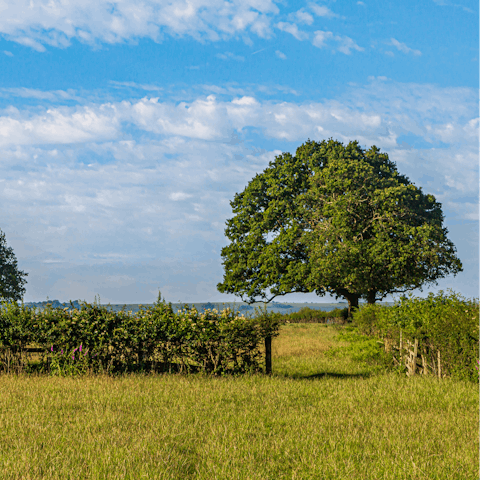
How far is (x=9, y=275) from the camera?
39.2 meters

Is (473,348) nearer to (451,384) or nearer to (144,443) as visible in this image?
(451,384)

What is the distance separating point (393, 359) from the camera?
43.2ft

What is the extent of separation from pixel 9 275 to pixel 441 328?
37598 mm

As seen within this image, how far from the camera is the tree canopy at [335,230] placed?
26.4 meters

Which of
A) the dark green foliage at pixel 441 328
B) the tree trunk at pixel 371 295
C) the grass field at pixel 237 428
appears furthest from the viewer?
the tree trunk at pixel 371 295

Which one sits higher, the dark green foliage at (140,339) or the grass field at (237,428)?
the dark green foliage at (140,339)

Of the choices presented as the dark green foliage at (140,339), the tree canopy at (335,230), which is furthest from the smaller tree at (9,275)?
the dark green foliage at (140,339)

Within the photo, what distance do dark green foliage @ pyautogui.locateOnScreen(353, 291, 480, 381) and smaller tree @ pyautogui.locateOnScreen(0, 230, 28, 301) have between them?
34684 millimetres

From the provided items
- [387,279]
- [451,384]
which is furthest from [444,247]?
[451,384]

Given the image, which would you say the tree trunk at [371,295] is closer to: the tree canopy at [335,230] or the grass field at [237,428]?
the tree canopy at [335,230]

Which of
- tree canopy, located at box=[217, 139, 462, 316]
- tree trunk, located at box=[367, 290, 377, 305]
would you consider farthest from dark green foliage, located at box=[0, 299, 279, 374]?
tree trunk, located at box=[367, 290, 377, 305]

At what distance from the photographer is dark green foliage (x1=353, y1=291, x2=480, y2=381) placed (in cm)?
1103

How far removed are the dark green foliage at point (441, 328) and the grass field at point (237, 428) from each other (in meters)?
0.77

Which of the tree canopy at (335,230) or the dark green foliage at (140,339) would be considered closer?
the dark green foliage at (140,339)
